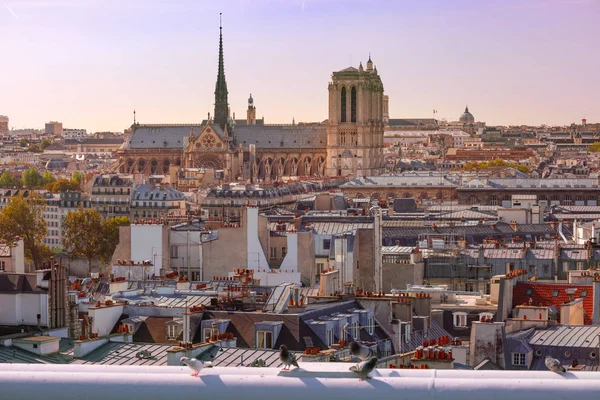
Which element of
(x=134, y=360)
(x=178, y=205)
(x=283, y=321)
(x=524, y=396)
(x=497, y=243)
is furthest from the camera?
(x=178, y=205)

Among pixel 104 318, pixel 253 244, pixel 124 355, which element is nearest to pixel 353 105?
pixel 253 244

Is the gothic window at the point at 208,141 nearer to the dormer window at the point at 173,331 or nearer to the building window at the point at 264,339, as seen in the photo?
the dormer window at the point at 173,331

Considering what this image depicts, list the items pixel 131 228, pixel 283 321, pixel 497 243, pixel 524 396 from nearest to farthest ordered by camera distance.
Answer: pixel 524 396
pixel 283 321
pixel 131 228
pixel 497 243

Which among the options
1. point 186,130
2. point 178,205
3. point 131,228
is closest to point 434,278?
point 131,228

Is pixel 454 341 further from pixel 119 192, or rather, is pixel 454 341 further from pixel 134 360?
pixel 119 192

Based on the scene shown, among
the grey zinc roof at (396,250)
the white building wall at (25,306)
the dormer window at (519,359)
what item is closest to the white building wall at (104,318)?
the white building wall at (25,306)

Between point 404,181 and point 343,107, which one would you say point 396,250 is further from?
point 343,107

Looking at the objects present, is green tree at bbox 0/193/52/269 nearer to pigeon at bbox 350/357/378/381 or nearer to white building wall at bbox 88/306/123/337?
white building wall at bbox 88/306/123/337
